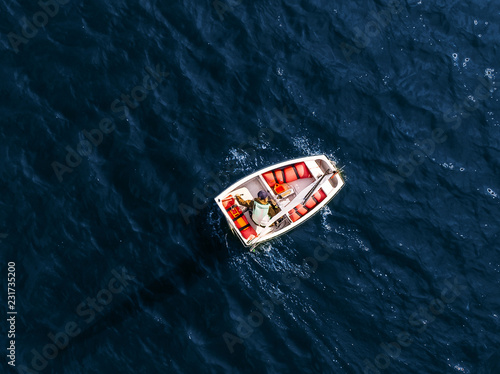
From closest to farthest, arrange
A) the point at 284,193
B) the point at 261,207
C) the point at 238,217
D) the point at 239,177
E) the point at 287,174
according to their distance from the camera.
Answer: the point at 261,207 < the point at 238,217 < the point at 284,193 < the point at 287,174 < the point at 239,177

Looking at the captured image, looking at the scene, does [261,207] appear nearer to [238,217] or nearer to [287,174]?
[238,217]

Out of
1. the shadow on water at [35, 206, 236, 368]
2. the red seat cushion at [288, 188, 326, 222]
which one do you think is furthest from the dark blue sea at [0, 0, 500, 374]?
the red seat cushion at [288, 188, 326, 222]

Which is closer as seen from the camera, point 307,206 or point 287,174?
point 307,206

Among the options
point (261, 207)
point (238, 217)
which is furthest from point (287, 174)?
point (238, 217)

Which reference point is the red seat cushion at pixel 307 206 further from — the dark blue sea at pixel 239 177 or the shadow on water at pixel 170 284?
the shadow on water at pixel 170 284

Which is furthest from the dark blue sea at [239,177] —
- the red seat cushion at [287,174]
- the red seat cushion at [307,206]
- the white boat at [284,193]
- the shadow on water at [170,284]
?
the red seat cushion at [287,174]
